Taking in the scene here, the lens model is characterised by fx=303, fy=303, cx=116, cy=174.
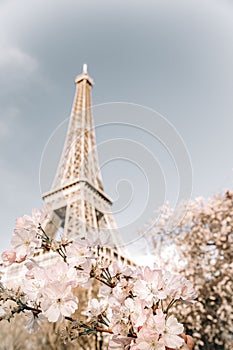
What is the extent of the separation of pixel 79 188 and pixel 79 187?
5 centimetres

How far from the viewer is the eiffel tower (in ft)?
43.3

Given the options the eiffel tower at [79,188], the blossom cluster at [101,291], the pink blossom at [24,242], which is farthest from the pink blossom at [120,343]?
the eiffel tower at [79,188]

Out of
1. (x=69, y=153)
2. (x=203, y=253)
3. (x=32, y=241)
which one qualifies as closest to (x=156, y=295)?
(x=32, y=241)

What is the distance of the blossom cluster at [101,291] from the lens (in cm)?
64

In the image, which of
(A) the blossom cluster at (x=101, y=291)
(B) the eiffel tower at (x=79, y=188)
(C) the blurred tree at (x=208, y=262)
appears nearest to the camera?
(A) the blossom cluster at (x=101, y=291)

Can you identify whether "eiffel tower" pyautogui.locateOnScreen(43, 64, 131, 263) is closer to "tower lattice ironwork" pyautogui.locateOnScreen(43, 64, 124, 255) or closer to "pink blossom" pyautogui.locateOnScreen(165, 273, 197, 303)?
"tower lattice ironwork" pyautogui.locateOnScreen(43, 64, 124, 255)

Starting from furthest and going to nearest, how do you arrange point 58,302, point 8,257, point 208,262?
point 208,262 < point 8,257 < point 58,302

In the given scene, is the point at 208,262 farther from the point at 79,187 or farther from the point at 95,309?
the point at 79,187

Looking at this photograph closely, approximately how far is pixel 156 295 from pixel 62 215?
14.6 metres

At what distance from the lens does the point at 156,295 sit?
27.7 inches

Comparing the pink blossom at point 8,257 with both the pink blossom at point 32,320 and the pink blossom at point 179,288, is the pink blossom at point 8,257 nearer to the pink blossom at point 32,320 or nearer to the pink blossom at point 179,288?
the pink blossom at point 32,320

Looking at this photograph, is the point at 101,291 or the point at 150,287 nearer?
the point at 150,287

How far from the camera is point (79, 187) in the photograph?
559 inches

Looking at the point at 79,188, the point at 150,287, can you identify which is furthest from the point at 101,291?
→ the point at 79,188
